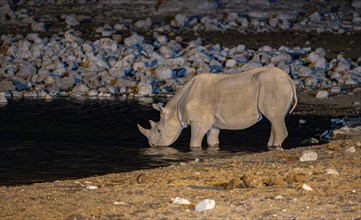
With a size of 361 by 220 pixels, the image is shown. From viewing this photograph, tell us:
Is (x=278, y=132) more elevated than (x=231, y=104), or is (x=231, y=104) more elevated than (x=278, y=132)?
(x=231, y=104)

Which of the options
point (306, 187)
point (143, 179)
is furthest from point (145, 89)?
point (306, 187)

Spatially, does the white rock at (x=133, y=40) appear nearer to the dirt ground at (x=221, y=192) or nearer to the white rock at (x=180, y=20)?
the white rock at (x=180, y=20)

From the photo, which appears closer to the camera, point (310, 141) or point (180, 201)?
point (180, 201)

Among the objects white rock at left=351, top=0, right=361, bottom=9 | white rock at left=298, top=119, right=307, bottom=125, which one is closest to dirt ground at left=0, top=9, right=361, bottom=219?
white rock at left=298, top=119, right=307, bottom=125

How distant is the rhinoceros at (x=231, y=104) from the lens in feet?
49.7

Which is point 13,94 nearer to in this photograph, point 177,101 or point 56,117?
point 56,117

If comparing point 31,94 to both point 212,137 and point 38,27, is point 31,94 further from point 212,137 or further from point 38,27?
point 38,27

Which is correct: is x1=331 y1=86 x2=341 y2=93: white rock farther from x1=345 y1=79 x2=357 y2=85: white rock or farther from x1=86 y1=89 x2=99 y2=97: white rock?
x1=86 y1=89 x2=99 y2=97: white rock

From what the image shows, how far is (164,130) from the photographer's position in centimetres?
1595

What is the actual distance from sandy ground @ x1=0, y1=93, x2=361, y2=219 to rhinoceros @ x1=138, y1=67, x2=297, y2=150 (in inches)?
93.0


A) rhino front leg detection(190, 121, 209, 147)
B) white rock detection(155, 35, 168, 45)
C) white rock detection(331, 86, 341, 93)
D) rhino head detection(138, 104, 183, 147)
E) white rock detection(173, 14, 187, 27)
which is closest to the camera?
rhino front leg detection(190, 121, 209, 147)

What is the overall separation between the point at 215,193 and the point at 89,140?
6.81 m

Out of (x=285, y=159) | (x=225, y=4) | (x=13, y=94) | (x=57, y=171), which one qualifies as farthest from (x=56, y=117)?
(x=225, y=4)

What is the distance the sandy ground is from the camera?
9.14m
